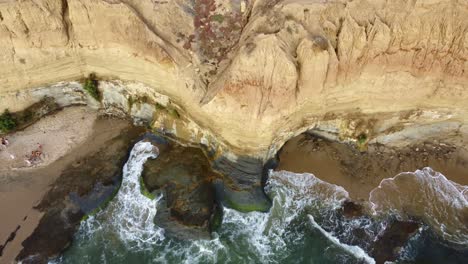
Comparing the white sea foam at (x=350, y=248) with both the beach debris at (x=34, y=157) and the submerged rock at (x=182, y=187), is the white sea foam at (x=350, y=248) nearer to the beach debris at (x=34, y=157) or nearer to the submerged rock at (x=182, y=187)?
the submerged rock at (x=182, y=187)

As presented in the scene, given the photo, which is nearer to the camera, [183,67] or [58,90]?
[183,67]

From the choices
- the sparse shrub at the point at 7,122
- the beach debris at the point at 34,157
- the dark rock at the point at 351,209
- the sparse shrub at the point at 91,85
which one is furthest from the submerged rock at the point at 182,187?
the sparse shrub at the point at 7,122

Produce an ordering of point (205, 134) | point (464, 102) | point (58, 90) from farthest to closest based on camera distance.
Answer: point (58, 90) < point (205, 134) < point (464, 102)

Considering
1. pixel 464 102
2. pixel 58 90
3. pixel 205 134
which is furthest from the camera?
pixel 58 90

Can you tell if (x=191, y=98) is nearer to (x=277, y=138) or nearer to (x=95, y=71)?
(x=277, y=138)

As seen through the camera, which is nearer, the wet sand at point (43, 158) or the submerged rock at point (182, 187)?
the submerged rock at point (182, 187)

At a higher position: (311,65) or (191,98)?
(311,65)

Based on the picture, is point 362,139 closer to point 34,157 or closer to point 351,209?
point 351,209

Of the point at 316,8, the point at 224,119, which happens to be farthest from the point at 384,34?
the point at 224,119
